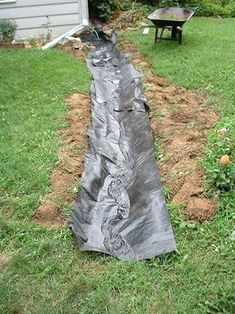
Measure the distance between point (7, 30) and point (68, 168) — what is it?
17.8ft

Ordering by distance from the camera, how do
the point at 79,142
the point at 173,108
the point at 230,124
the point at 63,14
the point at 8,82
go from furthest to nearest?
the point at 63,14 → the point at 8,82 → the point at 173,108 → the point at 79,142 → the point at 230,124

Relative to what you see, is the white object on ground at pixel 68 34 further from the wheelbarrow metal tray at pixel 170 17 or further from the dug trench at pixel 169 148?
the dug trench at pixel 169 148

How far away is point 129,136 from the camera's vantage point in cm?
486

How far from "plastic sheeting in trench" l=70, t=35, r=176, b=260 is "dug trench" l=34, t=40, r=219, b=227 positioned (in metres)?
0.13

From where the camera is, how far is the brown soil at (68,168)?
3537 millimetres

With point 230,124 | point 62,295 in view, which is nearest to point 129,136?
point 230,124

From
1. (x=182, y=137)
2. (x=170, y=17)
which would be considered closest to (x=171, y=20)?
(x=170, y=17)

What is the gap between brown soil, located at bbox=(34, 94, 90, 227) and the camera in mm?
3537

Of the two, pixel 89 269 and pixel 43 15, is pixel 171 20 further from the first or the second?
pixel 89 269

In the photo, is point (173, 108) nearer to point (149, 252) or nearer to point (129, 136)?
point (129, 136)

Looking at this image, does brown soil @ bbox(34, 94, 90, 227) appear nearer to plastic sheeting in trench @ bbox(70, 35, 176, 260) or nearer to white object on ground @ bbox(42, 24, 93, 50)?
plastic sheeting in trench @ bbox(70, 35, 176, 260)

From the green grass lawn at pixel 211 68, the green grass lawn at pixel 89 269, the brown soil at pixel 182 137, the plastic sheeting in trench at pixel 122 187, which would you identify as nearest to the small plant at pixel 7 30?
the green grass lawn at pixel 211 68

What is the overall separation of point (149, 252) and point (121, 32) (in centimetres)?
730

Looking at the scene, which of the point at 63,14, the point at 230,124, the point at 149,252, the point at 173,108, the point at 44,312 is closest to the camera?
the point at 44,312
